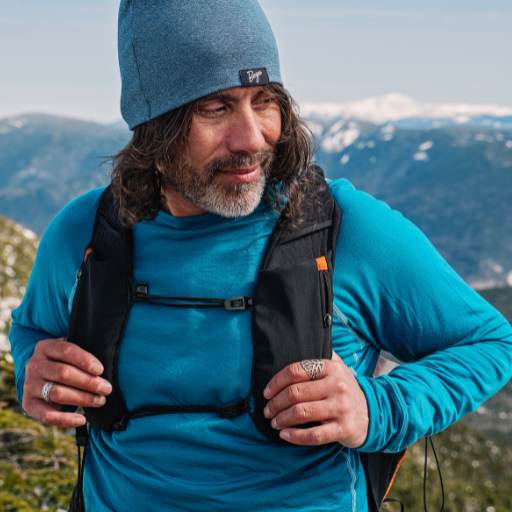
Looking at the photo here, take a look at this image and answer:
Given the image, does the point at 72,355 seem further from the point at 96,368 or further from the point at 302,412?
the point at 302,412

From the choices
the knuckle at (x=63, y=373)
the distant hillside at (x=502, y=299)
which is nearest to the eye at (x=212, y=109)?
the knuckle at (x=63, y=373)

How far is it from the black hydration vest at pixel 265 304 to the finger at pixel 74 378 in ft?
0.22

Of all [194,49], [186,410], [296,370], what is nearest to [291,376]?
[296,370]

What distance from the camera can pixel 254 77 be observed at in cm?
213

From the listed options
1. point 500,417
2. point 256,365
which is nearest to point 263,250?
point 256,365

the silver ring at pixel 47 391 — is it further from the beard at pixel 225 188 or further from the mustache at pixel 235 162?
the mustache at pixel 235 162

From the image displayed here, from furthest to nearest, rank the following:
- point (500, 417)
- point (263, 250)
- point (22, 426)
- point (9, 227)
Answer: point (500, 417) → point (9, 227) → point (22, 426) → point (263, 250)

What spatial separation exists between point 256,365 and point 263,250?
49 centimetres

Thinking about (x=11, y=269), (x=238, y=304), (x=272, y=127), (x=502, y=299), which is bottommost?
(x=502, y=299)

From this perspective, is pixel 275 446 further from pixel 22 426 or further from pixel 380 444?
pixel 22 426

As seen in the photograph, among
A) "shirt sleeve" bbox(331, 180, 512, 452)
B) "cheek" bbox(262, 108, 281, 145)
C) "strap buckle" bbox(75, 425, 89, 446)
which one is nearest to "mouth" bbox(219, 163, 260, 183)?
"cheek" bbox(262, 108, 281, 145)

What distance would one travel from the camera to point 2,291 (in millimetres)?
8258

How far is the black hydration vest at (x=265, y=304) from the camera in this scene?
1972 mm

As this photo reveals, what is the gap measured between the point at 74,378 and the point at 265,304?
0.84m
